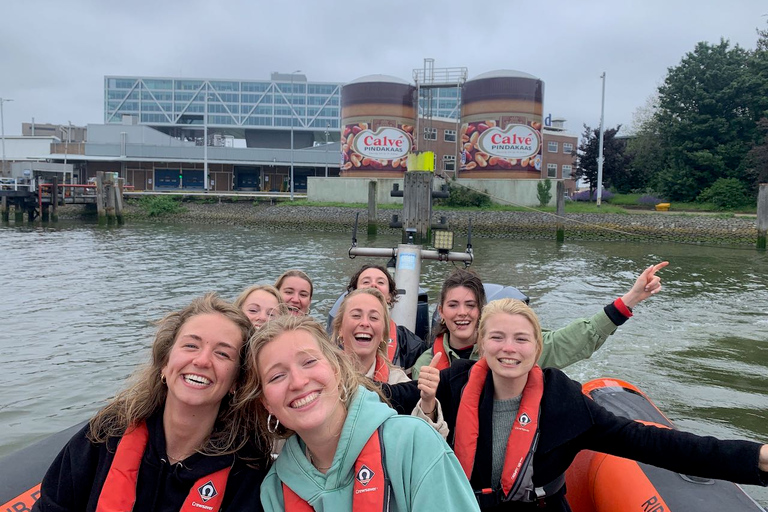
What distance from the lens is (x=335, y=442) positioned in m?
1.77

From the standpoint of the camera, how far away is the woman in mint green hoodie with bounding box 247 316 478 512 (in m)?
1.64

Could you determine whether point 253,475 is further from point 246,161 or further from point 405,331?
point 246,161

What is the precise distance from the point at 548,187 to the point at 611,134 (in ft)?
28.6

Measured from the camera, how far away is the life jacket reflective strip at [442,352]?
11.3 feet

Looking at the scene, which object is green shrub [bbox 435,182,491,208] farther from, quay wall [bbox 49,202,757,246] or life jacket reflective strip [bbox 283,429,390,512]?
life jacket reflective strip [bbox 283,429,390,512]

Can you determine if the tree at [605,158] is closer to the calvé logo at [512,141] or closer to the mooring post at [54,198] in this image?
the calvé logo at [512,141]

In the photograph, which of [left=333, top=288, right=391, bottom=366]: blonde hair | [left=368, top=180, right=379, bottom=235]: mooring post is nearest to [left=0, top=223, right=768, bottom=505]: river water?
[left=333, top=288, right=391, bottom=366]: blonde hair

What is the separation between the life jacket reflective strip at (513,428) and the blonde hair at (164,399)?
84cm

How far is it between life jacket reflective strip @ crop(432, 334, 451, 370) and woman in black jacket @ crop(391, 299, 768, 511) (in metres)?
0.97

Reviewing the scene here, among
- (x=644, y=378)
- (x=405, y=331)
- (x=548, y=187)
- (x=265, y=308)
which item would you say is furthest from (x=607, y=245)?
(x=265, y=308)

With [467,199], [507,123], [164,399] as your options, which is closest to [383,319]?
[164,399]

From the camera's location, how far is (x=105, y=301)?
1099cm

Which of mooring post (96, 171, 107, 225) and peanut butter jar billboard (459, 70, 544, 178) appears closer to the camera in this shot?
mooring post (96, 171, 107, 225)

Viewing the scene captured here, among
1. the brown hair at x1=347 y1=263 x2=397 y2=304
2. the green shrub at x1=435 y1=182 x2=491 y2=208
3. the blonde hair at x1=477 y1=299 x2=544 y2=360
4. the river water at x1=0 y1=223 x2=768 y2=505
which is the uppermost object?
the green shrub at x1=435 y1=182 x2=491 y2=208
